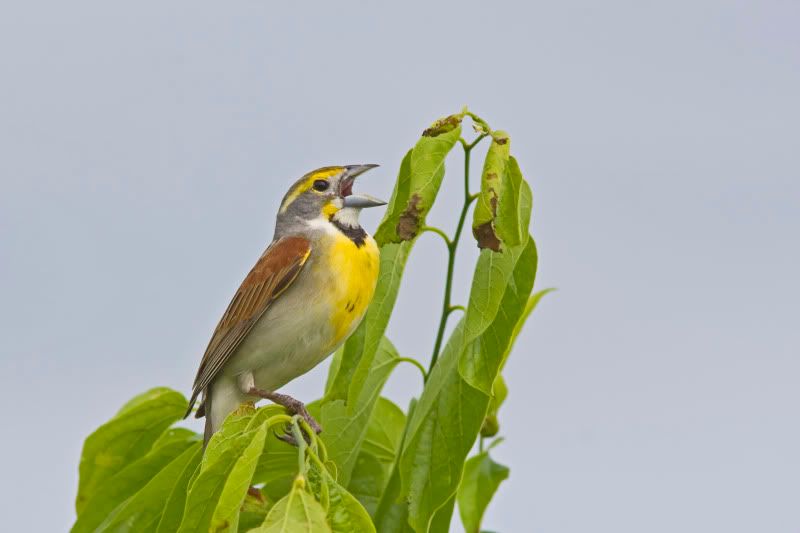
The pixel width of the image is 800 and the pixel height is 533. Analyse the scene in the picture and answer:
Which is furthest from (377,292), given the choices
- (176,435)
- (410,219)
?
(176,435)

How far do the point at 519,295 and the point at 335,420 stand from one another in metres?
0.89

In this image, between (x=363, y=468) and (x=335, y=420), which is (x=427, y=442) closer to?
(x=335, y=420)

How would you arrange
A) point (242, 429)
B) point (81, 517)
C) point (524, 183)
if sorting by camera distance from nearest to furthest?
1. point (242, 429)
2. point (524, 183)
3. point (81, 517)

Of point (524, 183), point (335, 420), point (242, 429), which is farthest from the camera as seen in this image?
point (335, 420)

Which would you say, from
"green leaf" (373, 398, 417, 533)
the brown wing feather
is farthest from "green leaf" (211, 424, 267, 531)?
the brown wing feather

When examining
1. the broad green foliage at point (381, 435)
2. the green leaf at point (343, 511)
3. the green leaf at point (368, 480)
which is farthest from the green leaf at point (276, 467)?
the green leaf at point (343, 511)

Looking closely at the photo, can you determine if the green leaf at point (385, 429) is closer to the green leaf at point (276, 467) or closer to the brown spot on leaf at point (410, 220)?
the green leaf at point (276, 467)

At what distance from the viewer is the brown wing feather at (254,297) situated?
4898 mm

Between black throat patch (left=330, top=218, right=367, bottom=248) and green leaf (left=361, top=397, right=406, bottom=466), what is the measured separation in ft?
2.89

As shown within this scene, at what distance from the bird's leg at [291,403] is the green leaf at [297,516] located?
3.97ft

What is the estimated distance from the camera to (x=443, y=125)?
3287 millimetres

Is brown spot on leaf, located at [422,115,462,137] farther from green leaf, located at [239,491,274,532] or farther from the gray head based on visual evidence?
the gray head

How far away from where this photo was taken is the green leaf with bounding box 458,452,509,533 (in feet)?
13.1

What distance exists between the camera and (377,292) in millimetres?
3543
